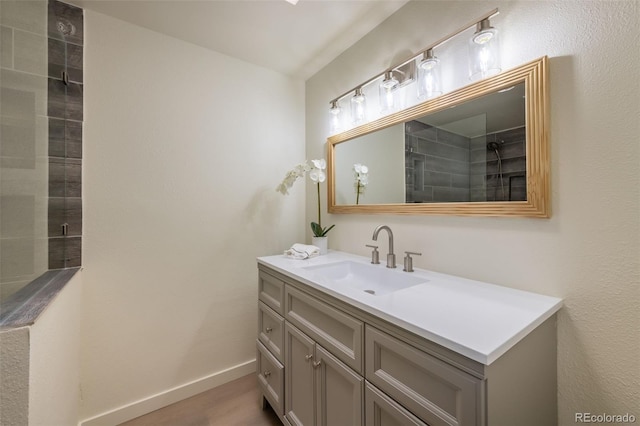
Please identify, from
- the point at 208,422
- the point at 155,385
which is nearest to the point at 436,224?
the point at 208,422

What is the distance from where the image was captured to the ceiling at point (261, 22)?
Result: 4.66 ft

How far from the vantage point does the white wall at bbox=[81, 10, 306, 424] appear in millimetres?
1463

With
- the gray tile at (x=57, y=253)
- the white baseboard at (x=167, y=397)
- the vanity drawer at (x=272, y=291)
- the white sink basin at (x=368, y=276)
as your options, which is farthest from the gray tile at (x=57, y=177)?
the white sink basin at (x=368, y=276)

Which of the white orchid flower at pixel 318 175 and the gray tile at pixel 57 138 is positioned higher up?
the gray tile at pixel 57 138

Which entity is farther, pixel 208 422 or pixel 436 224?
pixel 208 422

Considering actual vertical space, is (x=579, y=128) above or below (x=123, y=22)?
below

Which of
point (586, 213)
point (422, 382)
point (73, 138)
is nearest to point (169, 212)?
point (73, 138)

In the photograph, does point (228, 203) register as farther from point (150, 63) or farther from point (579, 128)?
point (579, 128)

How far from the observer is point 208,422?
1.49m

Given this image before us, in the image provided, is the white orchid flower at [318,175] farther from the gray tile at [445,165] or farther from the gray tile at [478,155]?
the gray tile at [478,155]

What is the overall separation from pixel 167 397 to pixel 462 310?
6.12 feet

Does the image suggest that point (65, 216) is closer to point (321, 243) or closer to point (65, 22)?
point (65, 22)

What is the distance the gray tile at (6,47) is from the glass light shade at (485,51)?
217cm

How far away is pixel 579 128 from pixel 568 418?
993mm
